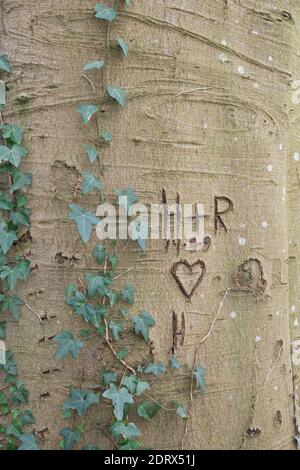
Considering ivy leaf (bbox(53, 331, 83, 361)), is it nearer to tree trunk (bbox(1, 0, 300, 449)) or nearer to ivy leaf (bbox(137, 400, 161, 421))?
tree trunk (bbox(1, 0, 300, 449))

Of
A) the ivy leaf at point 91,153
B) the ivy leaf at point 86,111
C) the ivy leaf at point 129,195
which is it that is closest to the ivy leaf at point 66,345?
the ivy leaf at point 129,195

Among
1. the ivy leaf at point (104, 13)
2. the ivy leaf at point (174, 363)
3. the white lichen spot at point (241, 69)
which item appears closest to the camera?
the ivy leaf at point (104, 13)

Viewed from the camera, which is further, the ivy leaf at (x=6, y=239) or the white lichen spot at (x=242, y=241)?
the white lichen spot at (x=242, y=241)

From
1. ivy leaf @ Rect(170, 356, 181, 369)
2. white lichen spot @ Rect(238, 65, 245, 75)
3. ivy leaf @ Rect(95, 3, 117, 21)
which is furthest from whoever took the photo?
white lichen spot @ Rect(238, 65, 245, 75)

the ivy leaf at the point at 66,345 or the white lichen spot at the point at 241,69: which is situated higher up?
the white lichen spot at the point at 241,69

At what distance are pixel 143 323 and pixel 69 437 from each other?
0.44 meters

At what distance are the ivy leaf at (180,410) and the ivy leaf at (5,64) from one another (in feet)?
4.10

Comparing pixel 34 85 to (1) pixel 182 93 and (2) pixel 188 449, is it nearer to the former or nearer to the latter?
(1) pixel 182 93

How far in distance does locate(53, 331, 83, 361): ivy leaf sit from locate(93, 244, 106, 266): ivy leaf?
0.26 meters

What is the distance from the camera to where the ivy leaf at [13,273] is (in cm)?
Answer: 187

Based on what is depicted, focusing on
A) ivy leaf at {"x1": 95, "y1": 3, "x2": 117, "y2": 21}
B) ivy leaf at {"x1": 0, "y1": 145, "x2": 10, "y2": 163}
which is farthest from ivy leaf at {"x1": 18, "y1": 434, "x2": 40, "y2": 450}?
ivy leaf at {"x1": 95, "y1": 3, "x2": 117, "y2": 21}

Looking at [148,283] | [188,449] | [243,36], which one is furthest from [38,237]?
[243,36]

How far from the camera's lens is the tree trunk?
188 cm

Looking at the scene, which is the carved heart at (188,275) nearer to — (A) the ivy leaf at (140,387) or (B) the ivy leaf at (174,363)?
(B) the ivy leaf at (174,363)
